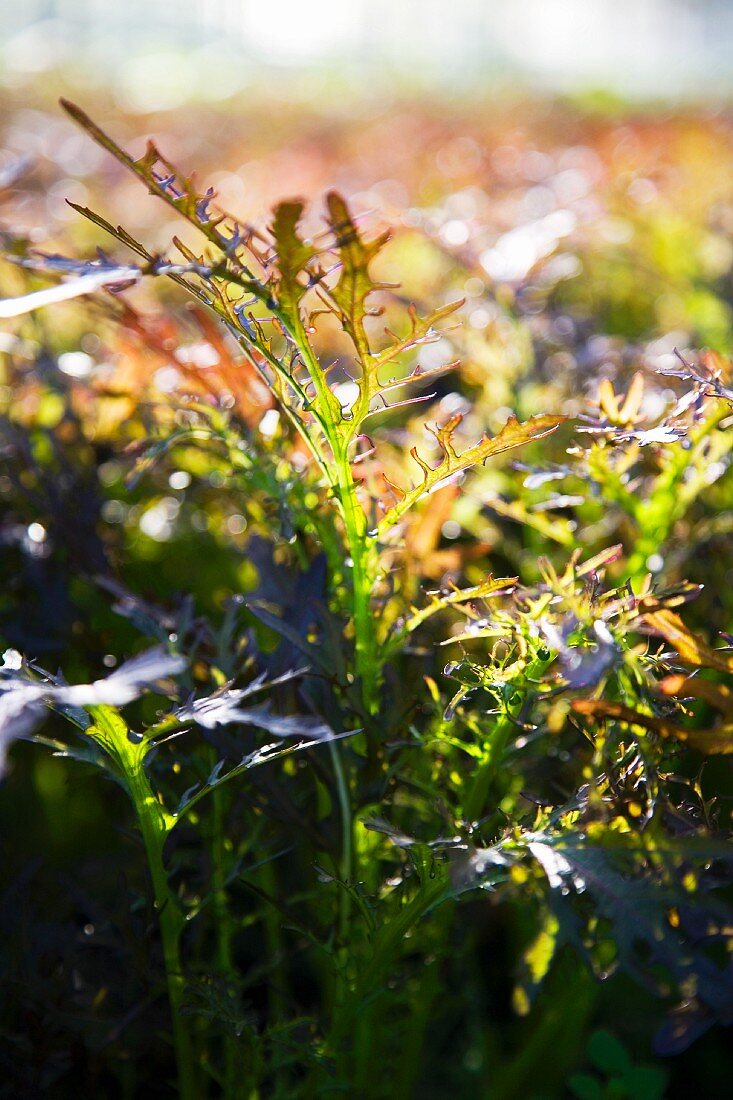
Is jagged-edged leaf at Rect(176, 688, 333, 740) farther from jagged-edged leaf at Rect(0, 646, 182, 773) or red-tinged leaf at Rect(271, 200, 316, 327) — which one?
red-tinged leaf at Rect(271, 200, 316, 327)

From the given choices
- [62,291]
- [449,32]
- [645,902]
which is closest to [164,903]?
[645,902]

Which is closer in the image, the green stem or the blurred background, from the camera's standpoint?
the green stem

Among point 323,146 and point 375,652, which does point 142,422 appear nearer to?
point 375,652

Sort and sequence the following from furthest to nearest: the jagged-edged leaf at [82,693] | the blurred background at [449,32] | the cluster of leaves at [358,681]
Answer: the blurred background at [449,32], the cluster of leaves at [358,681], the jagged-edged leaf at [82,693]

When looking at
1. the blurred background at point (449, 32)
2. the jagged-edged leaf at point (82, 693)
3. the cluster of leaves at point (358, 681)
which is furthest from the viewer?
the blurred background at point (449, 32)

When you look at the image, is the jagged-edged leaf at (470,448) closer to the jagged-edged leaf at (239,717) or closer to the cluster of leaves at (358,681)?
the cluster of leaves at (358,681)

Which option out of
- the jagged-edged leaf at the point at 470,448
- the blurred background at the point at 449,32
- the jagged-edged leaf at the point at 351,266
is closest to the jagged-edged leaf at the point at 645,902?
the jagged-edged leaf at the point at 470,448

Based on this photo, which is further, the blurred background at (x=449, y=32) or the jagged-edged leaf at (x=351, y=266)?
the blurred background at (x=449, y=32)

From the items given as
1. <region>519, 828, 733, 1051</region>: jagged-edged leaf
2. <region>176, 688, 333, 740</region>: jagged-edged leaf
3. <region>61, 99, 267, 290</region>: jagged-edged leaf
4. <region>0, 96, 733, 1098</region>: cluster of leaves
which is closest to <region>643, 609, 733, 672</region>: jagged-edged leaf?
<region>0, 96, 733, 1098</region>: cluster of leaves

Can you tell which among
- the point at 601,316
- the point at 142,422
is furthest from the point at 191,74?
the point at 142,422
